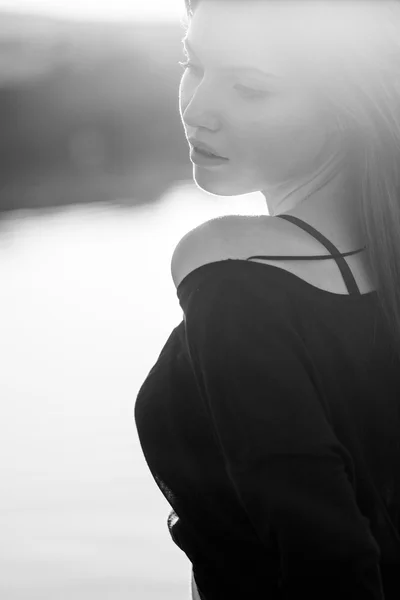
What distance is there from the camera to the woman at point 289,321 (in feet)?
2.30

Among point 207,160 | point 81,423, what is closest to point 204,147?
point 207,160

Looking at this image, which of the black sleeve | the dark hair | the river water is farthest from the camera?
the river water

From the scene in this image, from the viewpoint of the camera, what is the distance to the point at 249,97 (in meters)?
0.81

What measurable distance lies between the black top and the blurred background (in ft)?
1.74

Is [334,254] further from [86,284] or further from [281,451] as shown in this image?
A: [86,284]

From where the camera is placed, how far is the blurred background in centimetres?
302

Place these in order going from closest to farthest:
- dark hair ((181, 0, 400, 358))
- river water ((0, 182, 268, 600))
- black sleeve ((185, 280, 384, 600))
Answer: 1. black sleeve ((185, 280, 384, 600))
2. dark hair ((181, 0, 400, 358))
3. river water ((0, 182, 268, 600))

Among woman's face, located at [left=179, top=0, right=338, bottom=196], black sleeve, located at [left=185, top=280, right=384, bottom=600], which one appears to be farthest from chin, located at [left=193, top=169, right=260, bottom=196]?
black sleeve, located at [left=185, top=280, right=384, bottom=600]

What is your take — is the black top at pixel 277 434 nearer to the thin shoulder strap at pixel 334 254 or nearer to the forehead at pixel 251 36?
the thin shoulder strap at pixel 334 254

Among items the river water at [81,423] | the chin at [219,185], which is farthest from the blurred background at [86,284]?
the chin at [219,185]

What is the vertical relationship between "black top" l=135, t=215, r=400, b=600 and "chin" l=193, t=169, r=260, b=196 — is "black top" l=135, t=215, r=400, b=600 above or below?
below

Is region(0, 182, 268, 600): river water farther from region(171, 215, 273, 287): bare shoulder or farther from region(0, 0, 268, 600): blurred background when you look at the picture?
region(171, 215, 273, 287): bare shoulder

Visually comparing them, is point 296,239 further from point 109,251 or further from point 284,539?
point 109,251

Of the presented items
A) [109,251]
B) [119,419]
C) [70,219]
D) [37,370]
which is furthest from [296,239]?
[70,219]
